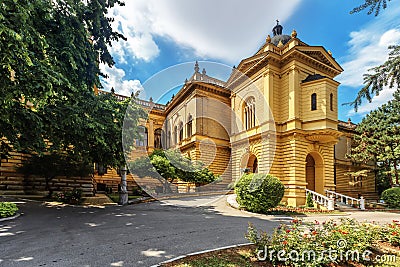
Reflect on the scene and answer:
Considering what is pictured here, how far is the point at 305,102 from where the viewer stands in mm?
19938

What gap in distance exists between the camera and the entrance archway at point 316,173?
20.2 meters

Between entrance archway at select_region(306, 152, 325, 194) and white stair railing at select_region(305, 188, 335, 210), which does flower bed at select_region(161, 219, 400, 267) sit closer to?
white stair railing at select_region(305, 188, 335, 210)

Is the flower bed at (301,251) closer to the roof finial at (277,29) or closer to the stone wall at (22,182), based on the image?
the stone wall at (22,182)

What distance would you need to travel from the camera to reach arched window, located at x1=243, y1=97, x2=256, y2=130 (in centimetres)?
2224

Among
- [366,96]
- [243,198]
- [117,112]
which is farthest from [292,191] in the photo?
[117,112]

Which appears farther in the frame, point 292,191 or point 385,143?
point 385,143

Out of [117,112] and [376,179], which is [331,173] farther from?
[117,112]

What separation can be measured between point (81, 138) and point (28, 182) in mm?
9850

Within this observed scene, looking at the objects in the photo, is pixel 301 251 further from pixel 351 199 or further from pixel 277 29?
pixel 277 29

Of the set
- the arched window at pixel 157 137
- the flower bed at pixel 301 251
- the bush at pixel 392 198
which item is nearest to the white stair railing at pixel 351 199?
the bush at pixel 392 198

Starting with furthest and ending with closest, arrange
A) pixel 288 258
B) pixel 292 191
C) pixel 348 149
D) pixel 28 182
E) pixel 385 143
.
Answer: pixel 348 149, pixel 385 143, pixel 292 191, pixel 28 182, pixel 288 258

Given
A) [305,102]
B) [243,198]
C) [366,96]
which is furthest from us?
[305,102]

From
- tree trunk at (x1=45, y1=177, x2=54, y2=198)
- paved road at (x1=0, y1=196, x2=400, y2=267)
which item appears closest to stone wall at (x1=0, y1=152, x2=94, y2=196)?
tree trunk at (x1=45, y1=177, x2=54, y2=198)

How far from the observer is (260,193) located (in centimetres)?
1310
